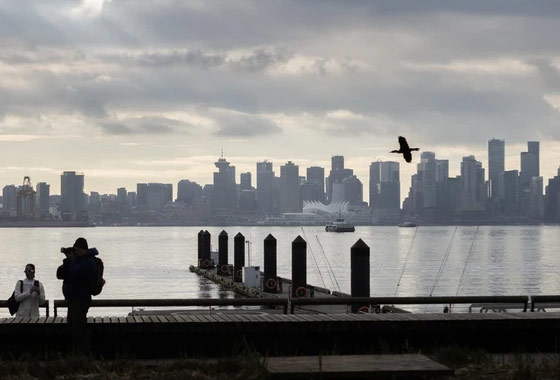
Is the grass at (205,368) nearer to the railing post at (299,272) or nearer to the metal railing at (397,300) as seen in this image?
the metal railing at (397,300)

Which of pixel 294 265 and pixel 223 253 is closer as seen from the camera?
pixel 294 265

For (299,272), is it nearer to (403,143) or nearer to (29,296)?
(29,296)

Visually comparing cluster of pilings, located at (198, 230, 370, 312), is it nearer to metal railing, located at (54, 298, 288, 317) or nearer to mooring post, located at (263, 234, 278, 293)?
mooring post, located at (263, 234, 278, 293)

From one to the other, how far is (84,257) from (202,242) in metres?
86.2

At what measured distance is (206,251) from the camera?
101 metres

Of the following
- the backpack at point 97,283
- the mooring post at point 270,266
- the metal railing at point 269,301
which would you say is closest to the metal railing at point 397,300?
the metal railing at point 269,301

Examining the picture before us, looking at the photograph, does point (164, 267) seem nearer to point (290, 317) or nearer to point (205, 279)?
point (205, 279)

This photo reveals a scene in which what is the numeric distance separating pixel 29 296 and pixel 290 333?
7019 millimetres

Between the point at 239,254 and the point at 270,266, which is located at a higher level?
the point at 239,254

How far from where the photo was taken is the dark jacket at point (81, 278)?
13.7 meters

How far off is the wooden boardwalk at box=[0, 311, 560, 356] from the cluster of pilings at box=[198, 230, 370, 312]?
18.6m

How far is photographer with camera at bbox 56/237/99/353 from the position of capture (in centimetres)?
1348

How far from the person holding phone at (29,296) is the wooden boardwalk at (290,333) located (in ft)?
15.0

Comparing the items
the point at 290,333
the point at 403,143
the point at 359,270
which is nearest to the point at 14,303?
the point at 290,333
